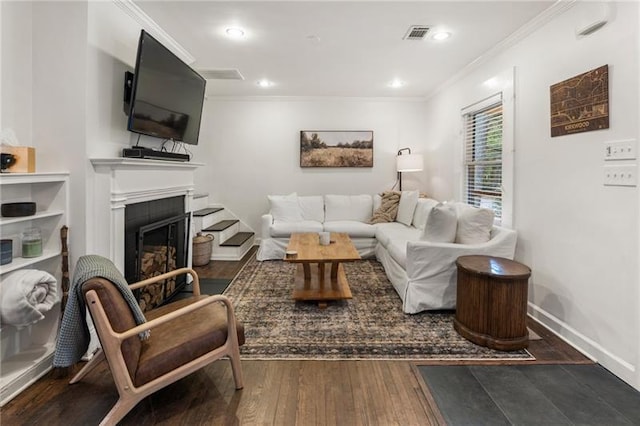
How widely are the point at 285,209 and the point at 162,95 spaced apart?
2555 mm

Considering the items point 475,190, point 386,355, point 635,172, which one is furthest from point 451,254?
point 475,190

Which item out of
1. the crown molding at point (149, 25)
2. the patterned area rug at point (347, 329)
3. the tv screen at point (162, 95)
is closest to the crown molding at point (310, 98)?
the crown molding at point (149, 25)

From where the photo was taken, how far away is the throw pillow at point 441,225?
2873 mm

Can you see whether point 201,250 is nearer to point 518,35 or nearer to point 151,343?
point 151,343

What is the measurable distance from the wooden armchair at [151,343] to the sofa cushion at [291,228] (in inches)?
104

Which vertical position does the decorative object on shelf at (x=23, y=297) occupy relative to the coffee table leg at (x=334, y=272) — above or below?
above

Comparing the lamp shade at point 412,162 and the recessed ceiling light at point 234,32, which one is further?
the lamp shade at point 412,162

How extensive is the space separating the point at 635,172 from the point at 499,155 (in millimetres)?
1559

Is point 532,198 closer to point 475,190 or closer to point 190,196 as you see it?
point 475,190

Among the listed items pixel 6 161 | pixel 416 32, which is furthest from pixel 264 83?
pixel 6 161

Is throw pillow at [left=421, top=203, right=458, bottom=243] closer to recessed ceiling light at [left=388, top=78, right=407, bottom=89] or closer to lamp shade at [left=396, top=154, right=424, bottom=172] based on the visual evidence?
lamp shade at [left=396, top=154, right=424, bottom=172]

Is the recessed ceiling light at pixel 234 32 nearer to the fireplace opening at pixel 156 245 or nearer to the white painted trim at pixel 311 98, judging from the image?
the fireplace opening at pixel 156 245

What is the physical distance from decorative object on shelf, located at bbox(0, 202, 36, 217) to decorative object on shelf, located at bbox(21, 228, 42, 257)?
13cm

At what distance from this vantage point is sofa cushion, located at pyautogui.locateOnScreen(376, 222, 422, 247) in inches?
155
